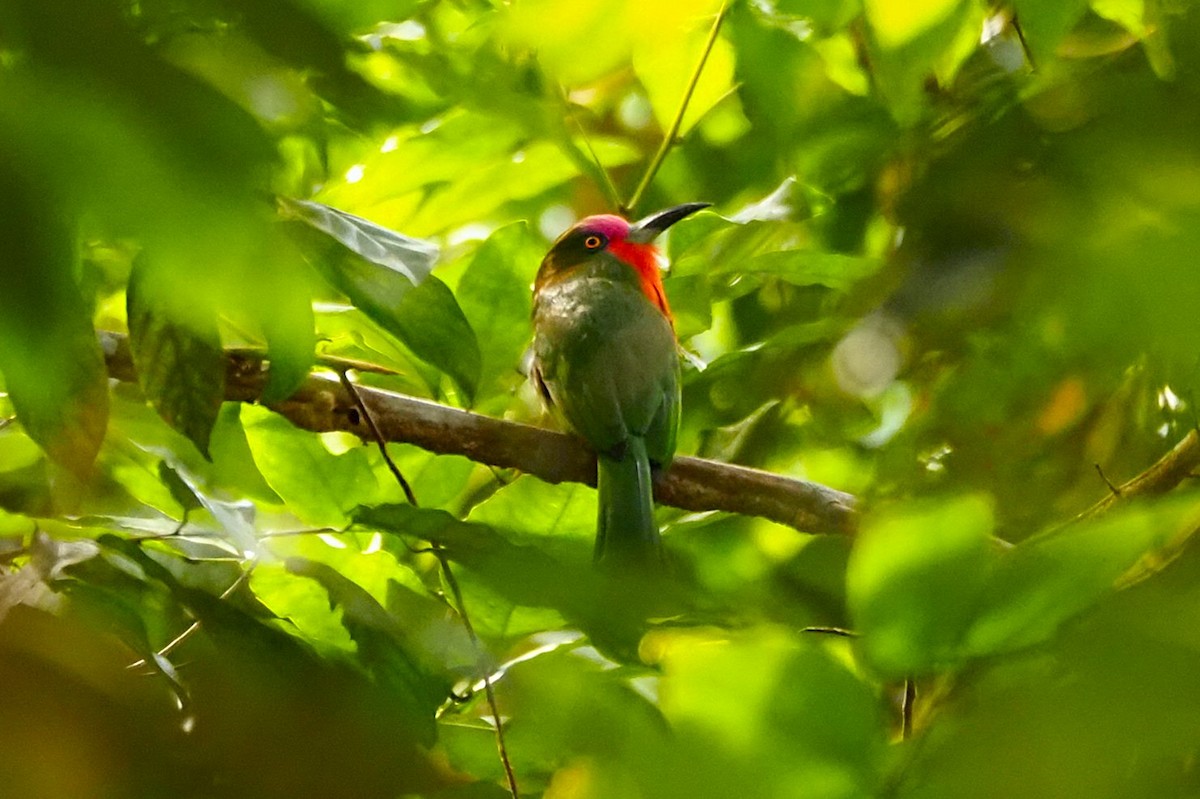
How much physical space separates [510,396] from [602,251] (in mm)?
942

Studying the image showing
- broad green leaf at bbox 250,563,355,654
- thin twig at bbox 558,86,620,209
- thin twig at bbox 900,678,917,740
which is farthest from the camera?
thin twig at bbox 558,86,620,209

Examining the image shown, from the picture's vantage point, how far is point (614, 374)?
7.74ft

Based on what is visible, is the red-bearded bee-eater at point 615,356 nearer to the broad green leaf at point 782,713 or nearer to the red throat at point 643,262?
the red throat at point 643,262

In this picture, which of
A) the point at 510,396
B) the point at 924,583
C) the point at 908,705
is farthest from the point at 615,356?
the point at 924,583

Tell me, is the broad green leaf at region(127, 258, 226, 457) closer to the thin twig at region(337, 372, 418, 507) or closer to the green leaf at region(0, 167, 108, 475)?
the thin twig at region(337, 372, 418, 507)

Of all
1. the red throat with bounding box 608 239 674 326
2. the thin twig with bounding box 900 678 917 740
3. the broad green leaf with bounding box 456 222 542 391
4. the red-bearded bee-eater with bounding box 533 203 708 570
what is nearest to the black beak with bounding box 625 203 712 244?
the red-bearded bee-eater with bounding box 533 203 708 570

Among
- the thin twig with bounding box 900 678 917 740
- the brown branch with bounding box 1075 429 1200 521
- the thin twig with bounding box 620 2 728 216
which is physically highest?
the thin twig with bounding box 620 2 728 216

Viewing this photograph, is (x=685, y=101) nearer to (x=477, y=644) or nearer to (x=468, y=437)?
(x=468, y=437)

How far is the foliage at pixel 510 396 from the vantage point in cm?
40

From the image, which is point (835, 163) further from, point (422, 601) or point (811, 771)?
point (811, 771)

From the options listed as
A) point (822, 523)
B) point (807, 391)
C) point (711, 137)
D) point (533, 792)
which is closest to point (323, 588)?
point (533, 792)

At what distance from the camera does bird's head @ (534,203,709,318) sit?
2.83 m

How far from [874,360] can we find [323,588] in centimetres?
79

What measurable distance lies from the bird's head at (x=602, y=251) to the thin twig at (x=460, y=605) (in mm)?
1167
